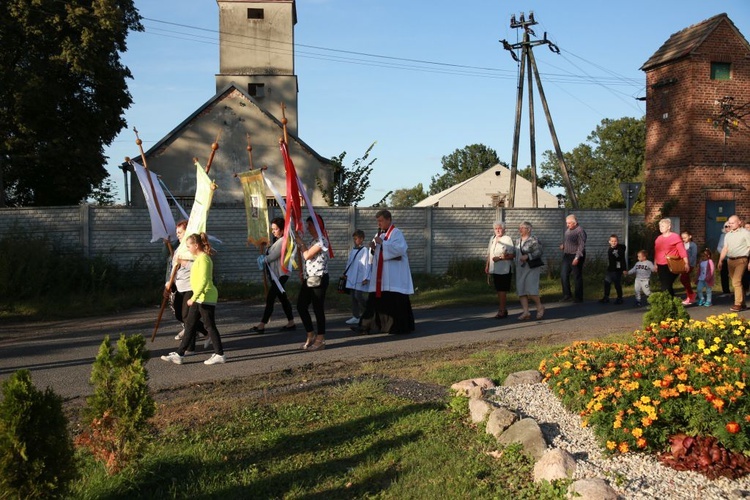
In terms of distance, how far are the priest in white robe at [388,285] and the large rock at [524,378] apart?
15.2ft

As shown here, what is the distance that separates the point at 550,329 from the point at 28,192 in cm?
2702

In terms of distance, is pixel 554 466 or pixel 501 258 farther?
pixel 501 258

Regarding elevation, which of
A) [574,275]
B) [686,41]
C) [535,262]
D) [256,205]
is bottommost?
[574,275]

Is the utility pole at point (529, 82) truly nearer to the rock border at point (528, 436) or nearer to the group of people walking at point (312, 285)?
the group of people walking at point (312, 285)

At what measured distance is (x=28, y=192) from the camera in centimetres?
3247

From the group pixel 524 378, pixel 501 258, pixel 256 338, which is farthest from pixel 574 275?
pixel 524 378

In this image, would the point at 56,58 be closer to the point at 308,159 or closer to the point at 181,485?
the point at 308,159

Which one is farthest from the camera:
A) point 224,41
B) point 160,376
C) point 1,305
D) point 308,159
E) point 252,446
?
point 224,41

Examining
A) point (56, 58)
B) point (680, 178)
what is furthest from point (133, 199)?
point (680, 178)

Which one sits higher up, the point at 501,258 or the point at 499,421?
the point at 501,258

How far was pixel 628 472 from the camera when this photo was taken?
4859mm

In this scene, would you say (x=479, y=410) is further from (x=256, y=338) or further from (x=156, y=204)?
(x=156, y=204)

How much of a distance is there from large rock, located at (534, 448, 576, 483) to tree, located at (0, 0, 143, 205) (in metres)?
28.0

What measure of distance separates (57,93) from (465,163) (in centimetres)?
9576
